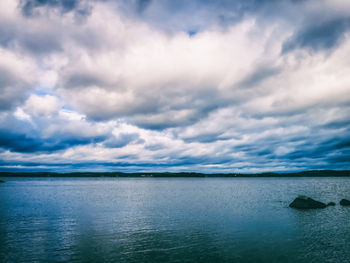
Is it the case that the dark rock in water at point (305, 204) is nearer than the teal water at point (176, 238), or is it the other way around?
the teal water at point (176, 238)

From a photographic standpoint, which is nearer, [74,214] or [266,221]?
[266,221]

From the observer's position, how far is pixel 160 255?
→ 2080 centimetres

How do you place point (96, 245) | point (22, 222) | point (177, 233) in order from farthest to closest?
point (22, 222), point (177, 233), point (96, 245)

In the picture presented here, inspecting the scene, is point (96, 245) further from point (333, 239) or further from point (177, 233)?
point (333, 239)

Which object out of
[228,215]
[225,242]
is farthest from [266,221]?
[225,242]

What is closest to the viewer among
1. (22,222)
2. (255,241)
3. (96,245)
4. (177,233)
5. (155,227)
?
(96,245)

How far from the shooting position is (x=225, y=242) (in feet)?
81.3

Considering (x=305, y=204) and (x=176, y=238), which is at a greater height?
(x=305, y=204)

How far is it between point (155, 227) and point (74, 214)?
18.2 m

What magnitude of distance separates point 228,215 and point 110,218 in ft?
62.6

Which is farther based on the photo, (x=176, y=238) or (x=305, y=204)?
(x=305, y=204)

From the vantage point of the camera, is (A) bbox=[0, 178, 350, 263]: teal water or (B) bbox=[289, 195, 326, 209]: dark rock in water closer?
(A) bbox=[0, 178, 350, 263]: teal water

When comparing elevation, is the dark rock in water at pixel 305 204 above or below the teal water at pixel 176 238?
above

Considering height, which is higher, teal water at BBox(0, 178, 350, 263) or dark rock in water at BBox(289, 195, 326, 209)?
dark rock in water at BBox(289, 195, 326, 209)
